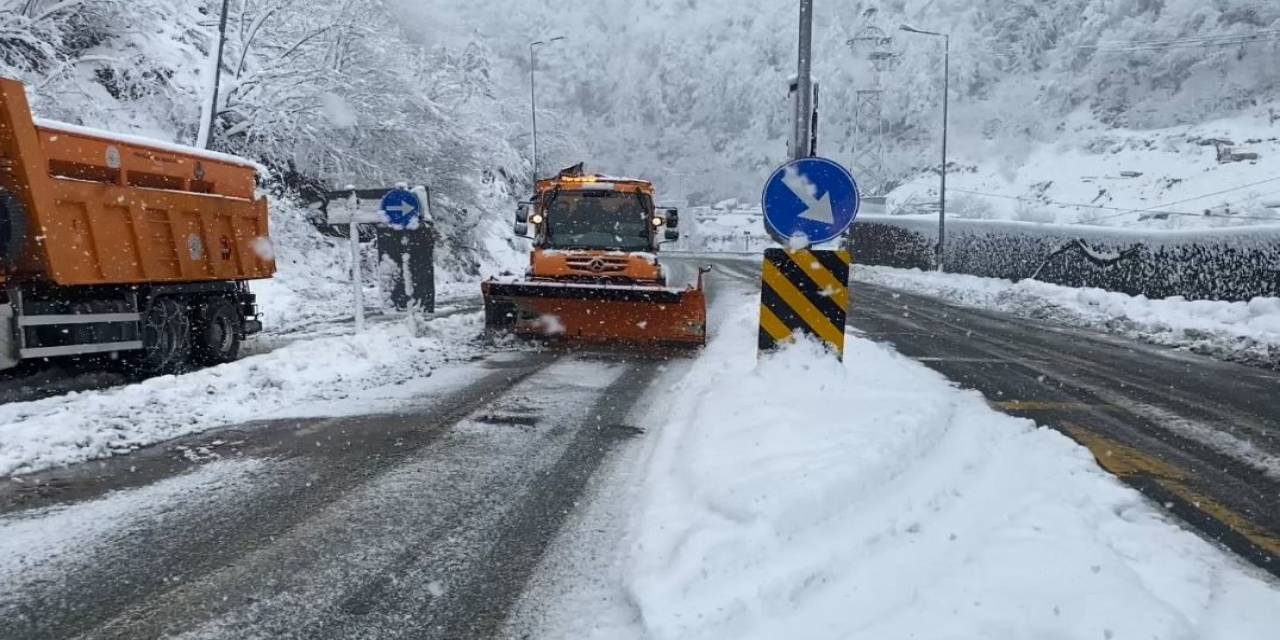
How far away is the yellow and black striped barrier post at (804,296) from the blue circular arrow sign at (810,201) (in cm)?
26

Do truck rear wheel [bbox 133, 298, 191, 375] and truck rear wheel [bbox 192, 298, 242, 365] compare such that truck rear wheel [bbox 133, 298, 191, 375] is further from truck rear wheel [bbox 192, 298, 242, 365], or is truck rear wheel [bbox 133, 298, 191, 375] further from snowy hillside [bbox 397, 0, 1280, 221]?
snowy hillside [bbox 397, 0, 1280, 221]

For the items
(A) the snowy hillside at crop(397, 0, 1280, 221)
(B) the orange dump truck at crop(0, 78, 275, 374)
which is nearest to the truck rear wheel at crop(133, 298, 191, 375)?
(B) the orange dump truck at crop(0, 78, 275, 374)

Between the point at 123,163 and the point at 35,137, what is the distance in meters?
1.06

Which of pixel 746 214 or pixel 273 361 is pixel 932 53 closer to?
pixel 746 214

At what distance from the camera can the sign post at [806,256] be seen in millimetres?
6883

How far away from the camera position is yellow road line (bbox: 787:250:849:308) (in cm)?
725

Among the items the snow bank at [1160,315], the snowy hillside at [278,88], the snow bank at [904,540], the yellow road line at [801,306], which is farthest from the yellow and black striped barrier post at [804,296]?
the snowy hillside at [278,88]

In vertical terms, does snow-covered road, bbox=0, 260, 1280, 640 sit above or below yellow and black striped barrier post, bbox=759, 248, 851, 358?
below

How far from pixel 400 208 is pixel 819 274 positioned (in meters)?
6.34

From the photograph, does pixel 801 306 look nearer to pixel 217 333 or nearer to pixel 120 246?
pixel 120 246

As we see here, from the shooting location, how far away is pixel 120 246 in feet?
28.2

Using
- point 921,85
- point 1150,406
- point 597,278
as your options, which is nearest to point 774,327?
point 1150,406

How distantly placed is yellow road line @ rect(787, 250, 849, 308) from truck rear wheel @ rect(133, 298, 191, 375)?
708cm

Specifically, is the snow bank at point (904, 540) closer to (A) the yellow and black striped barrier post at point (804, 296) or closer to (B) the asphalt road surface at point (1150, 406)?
(B) the asphalt road surface at point (1150, 406)
